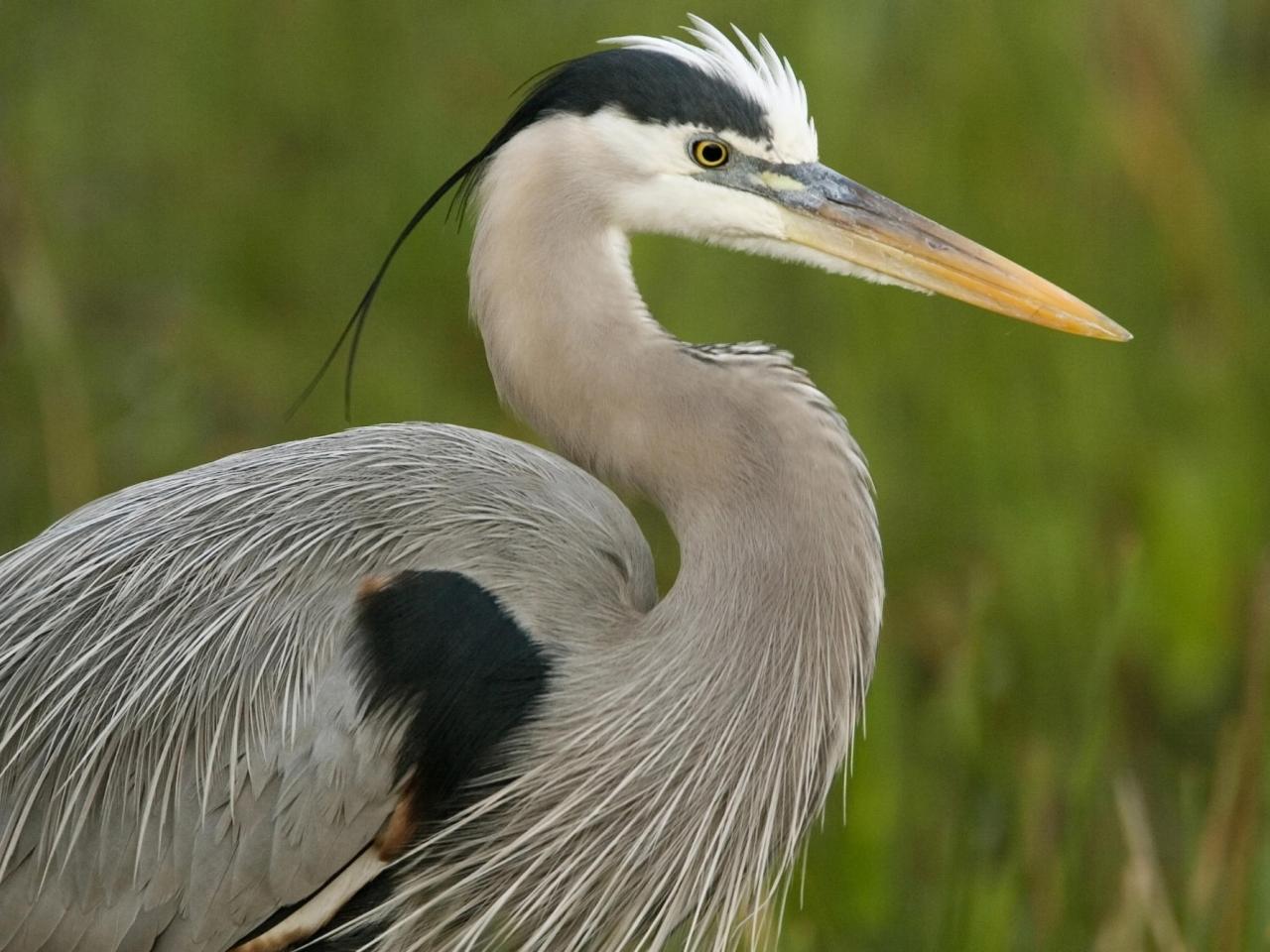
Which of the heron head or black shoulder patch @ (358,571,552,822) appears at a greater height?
the heron head

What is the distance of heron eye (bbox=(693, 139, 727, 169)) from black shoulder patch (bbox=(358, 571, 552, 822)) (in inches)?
23.0

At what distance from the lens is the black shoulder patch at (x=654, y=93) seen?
2.06 meters

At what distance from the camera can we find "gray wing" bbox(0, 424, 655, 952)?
6.48 ft

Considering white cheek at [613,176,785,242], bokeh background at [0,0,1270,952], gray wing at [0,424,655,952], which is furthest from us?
bokeh background at [0,0,1270,952]

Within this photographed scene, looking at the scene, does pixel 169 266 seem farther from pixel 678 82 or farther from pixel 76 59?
pixel 678 82

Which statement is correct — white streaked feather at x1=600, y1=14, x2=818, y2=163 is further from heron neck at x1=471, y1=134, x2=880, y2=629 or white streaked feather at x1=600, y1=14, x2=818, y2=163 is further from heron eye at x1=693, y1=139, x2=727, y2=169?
heron neck at x1=471, y1=134, x2=880, y2=629

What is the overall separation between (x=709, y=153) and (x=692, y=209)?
7 centimetres

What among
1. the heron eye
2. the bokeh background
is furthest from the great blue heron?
the bokeh background

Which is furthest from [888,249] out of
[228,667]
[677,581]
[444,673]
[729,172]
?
[228,667]

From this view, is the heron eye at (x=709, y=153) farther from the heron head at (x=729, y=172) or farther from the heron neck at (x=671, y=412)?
the heron neck at (x=671, y=412)

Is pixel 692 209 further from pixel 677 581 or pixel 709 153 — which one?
pixel 677 581

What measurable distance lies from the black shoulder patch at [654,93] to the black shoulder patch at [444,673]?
1.97ft

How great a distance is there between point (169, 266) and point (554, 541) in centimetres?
236

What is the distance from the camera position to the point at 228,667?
2045 millimetres
